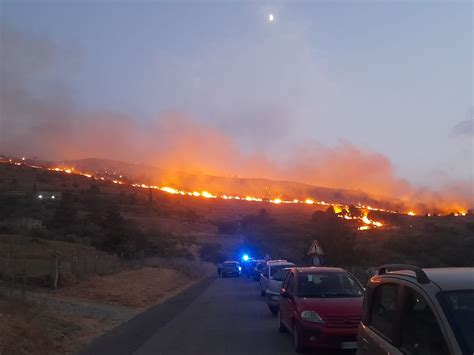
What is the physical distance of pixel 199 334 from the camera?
13219 millimetres

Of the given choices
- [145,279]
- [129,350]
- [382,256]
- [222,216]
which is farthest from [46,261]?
[222,216]

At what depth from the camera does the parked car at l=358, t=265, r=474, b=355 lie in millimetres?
4211

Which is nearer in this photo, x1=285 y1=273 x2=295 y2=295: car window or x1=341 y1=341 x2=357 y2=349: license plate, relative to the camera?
x1=341 y1=341 x2=357 y2=349: license plate

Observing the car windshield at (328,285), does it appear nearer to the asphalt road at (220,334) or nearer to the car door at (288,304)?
the car door at (288,304)

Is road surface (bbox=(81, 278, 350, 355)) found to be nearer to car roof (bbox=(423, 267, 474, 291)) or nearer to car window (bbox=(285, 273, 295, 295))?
car window (bbox=(285, 273, 295, 295))

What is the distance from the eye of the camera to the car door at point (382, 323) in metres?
5.04

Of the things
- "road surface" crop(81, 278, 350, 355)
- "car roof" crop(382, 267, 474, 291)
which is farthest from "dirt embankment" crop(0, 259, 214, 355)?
"car roof" crop(382, 267, 474, 291)

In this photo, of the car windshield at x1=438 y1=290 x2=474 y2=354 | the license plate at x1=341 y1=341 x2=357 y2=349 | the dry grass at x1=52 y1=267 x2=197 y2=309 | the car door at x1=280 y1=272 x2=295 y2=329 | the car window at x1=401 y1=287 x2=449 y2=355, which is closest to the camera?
the car windshield at x1=438 y1=290 x2=474 y2=354

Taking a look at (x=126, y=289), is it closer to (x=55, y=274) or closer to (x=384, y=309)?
(x=55, y=274)

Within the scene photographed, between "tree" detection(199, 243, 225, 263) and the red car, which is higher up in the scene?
the red car

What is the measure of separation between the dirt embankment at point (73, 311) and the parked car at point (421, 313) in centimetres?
673

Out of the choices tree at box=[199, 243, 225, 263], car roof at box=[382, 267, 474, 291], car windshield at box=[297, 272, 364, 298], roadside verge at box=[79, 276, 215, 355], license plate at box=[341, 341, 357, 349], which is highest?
car roof at box=[382, 267, 474, 291]

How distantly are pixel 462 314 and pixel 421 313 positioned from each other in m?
0.41

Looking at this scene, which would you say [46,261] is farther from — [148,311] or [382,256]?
[382,256]
